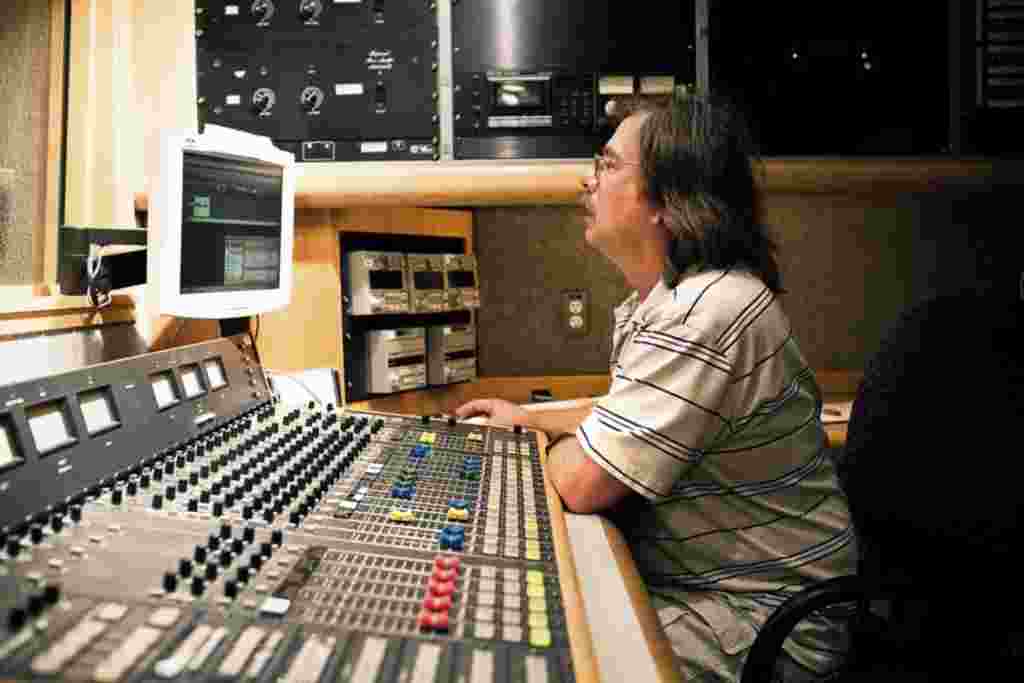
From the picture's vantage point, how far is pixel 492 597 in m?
0.66

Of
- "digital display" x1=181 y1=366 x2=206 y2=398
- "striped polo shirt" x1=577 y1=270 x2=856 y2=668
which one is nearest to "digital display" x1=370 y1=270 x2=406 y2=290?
"digital display" x1=181 y1=366 x2=206 y2=398

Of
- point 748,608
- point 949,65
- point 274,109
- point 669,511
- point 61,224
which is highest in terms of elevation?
point 949,65

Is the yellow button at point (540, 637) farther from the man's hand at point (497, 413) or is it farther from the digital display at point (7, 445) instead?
the man's hand at point (497, 413)

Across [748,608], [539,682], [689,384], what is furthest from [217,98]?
[539,682]

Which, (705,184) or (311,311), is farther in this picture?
(311,311)

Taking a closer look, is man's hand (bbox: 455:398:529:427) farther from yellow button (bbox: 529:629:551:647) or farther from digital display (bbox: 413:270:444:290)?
yellow button (bbox: 529:629:551:647)

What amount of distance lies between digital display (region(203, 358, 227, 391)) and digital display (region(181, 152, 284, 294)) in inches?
5.0

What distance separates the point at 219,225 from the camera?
1356mm

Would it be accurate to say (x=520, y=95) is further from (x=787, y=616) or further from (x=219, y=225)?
(x=787, y=616)

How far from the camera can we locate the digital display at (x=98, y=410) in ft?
2.88

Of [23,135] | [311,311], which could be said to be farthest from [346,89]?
[23,135]

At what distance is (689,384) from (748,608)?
337mm

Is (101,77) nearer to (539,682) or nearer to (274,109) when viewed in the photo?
(274,109)

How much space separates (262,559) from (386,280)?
120 centimetres
